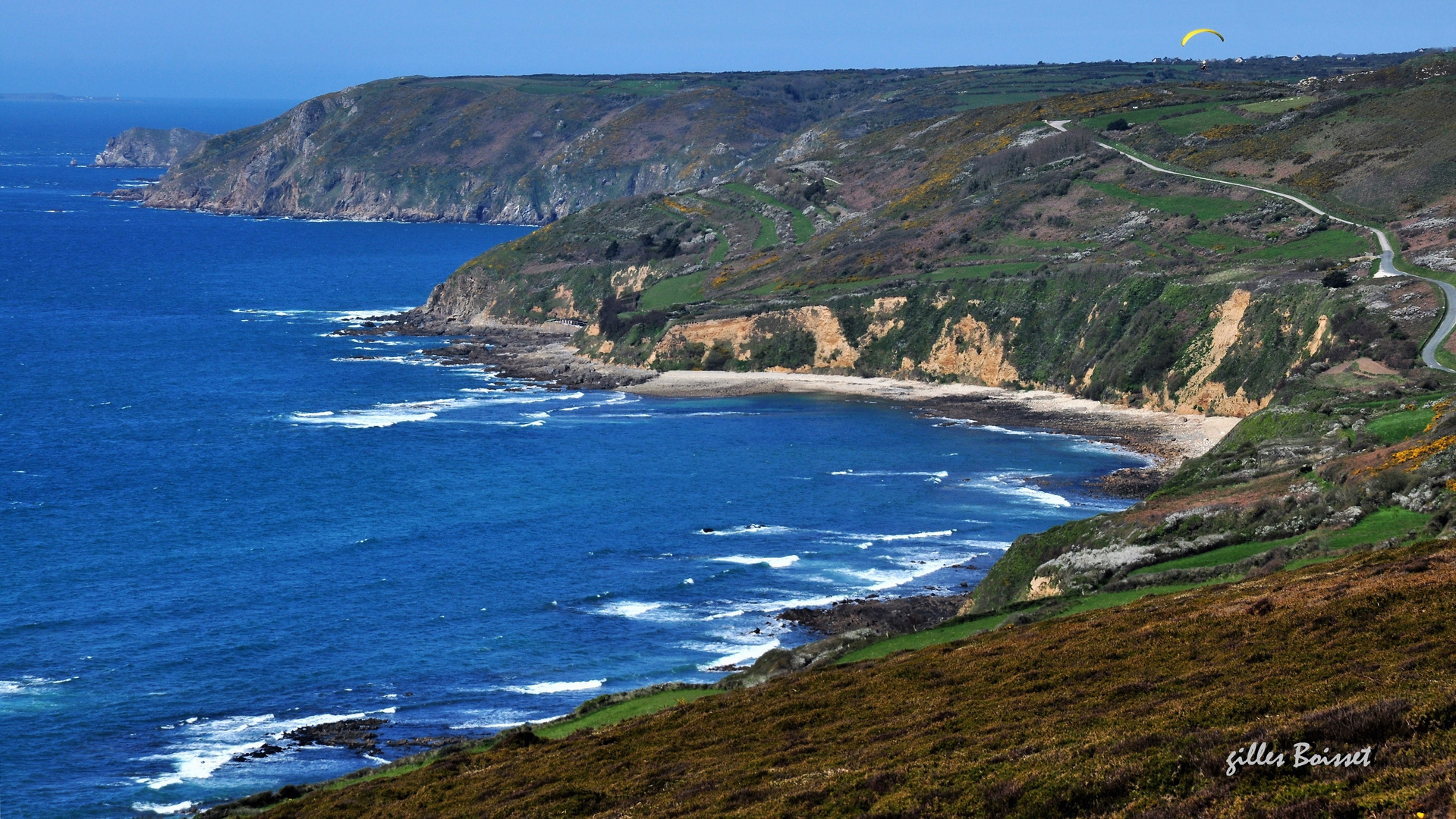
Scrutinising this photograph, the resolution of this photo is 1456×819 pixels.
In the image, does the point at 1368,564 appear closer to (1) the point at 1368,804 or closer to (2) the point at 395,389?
(1) the point at 1368,804

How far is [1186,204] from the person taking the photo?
139625mm

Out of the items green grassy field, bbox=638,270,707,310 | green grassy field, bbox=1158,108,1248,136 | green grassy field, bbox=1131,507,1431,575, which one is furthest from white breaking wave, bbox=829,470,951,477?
green grassy field, bbox=1158,108,1248,136

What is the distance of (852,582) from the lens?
232 feet

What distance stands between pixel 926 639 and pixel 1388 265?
7747 centimetres

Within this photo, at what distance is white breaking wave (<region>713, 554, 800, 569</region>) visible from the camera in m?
74.9

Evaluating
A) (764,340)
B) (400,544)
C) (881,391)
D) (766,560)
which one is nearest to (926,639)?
(766,560)

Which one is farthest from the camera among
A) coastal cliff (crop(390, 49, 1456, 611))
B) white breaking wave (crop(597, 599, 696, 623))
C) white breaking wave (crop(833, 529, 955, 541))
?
white breaking wave (crop(833, 529, 955, 541))

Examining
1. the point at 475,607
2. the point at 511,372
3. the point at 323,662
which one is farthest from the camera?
the point at 511,372

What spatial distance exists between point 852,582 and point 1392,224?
77.0 metres

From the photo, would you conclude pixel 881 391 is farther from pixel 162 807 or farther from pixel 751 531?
pixel 162 807

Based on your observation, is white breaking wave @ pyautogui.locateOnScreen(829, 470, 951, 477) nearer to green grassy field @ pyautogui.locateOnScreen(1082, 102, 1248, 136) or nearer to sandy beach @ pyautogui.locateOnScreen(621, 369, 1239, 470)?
sandy beach @ pyautogui.locateOnScreen(621, 369, 1239, 470)

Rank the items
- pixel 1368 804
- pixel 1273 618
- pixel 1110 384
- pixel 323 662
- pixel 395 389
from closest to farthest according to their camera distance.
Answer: pixel 1368 804, pixel 1273 618, pixel 323 662, pixel 1110 384, pixel 395 389

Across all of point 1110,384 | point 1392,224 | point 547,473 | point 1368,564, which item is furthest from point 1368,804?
point 1392,224

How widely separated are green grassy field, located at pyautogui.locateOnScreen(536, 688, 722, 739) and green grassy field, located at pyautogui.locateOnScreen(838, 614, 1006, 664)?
514 centimetres
